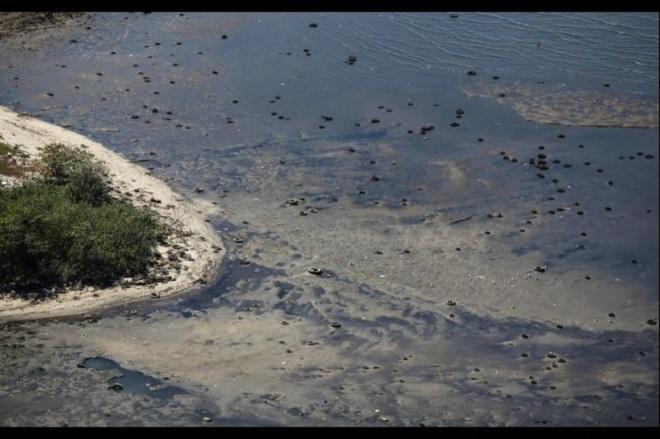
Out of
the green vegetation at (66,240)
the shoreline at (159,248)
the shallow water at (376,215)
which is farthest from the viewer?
the green vegetation at (66,240)

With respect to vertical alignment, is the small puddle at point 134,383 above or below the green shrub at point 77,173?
below

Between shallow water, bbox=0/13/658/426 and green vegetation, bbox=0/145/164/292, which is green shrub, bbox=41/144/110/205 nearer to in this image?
green vegetation, bbox=0/145/164/292

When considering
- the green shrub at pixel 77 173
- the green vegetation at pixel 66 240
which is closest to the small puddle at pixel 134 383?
the green vegetation at pixel 66 240

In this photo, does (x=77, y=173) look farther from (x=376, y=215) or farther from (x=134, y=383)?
(x=376, y=215)

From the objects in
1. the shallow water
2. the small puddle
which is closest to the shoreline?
the shallow water

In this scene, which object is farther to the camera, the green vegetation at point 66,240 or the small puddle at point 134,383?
the green vegetation at point 66,240

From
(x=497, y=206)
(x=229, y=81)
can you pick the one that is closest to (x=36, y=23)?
(x=229, y=81)

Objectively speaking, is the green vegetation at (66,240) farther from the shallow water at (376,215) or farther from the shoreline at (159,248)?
the shallow water at (376,215)
